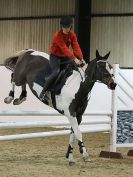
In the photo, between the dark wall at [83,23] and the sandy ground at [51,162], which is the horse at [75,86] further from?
the dark wall at [83,23]

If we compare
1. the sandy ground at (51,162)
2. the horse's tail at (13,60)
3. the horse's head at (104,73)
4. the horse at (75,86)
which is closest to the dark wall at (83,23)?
the sandy ground at (51,162)

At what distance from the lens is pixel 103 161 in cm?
798

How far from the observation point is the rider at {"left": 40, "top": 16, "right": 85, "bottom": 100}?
7266mm

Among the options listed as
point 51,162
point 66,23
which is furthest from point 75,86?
point 51,162

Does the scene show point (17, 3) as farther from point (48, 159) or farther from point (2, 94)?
point (48, 159)

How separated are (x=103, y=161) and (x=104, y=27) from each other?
11.5 m

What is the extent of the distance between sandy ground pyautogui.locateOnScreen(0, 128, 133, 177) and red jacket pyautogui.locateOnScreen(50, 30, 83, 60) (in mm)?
1504

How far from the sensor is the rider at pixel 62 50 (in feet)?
23.8

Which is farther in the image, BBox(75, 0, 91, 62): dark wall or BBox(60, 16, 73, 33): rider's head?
BBox(75, 0, 91, 62): dark wall

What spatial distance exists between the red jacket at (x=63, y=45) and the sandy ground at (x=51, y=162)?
1.50m

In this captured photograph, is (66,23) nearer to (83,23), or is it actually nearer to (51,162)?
(51,162)

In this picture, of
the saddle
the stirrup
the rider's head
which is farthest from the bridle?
the stirrup

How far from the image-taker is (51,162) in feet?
25.2

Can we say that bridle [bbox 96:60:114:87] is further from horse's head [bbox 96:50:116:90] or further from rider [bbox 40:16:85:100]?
rider [bbox 40:16:85:100]
